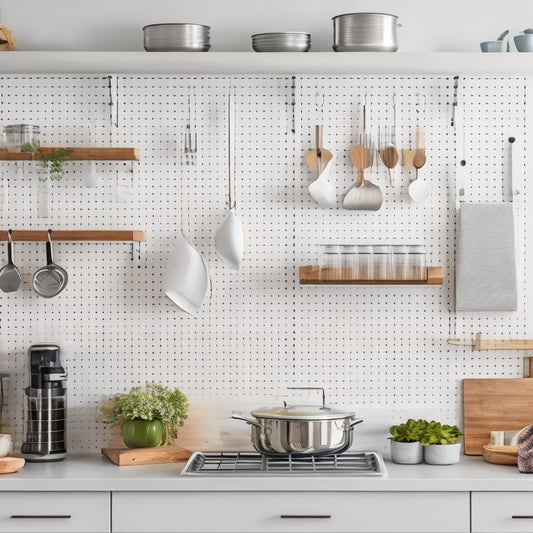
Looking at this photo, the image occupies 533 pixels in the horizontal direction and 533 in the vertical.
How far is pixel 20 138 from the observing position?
3.15m

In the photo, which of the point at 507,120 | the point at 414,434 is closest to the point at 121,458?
the point at 414,434

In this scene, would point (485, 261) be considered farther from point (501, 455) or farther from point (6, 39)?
point (6, 39)

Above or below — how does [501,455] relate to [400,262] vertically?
below

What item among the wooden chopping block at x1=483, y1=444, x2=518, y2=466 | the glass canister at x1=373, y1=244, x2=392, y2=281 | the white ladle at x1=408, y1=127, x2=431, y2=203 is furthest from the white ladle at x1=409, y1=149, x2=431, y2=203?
the wooden chopping block at x1=483, y1=444, x2=518, y2=466

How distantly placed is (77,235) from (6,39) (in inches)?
27.2

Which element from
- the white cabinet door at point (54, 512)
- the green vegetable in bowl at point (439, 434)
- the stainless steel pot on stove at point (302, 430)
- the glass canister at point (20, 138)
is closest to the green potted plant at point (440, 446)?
the green vegetable in bowl at point (439, 434)

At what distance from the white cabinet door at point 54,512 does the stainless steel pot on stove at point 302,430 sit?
0.51 m

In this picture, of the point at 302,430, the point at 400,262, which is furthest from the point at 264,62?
the point at 302,430

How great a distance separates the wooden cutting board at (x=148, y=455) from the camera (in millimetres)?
3002

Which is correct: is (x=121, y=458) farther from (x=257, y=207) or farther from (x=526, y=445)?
(x=526, y=445)

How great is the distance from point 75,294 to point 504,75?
1.66 m

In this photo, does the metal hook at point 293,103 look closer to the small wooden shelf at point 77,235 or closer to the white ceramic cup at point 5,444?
the small wooden shelf at point 77,235

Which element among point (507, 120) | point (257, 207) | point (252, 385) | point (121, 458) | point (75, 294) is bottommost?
point (121, 458)

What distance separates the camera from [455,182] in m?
3.27
